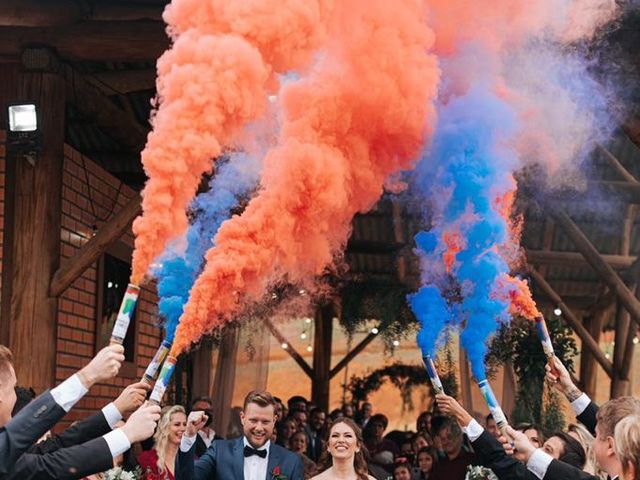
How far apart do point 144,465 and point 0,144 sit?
4.50 m

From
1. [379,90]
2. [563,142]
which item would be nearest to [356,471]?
[379,90]

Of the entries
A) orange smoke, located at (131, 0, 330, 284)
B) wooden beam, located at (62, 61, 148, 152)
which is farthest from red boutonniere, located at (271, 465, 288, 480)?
wooden beam, located at (62, 61, 148, 152)

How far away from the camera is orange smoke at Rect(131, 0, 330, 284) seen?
6.61 m

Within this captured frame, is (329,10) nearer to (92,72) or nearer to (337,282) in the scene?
(92,72)

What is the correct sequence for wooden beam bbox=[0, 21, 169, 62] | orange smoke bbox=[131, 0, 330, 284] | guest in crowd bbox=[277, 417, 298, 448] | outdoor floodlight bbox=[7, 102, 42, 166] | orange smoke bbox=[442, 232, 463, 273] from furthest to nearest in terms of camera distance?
guest in crowd bbox=[277, 417, 298, 448] < wooden beam bbox=[0, 21, 169, 62] < outdoor floodlight bbox=[7, 102, 42, 166] < orange smoke bbox=[442, 232, 463, 273] < orange smoke bbox=[131, 0, 330, 284]

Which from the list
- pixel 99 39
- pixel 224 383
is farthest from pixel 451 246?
pixel 224 383

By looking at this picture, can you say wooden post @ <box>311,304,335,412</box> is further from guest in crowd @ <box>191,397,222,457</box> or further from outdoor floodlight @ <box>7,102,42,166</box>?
outdoor floodlight @ <box>7,102,42,166</box>

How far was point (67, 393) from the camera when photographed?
480 centimetres

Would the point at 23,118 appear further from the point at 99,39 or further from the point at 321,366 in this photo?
the point at 321,366

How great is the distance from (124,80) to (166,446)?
14.8 ft

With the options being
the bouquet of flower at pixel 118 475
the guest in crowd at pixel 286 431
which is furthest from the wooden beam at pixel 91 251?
the guest in crowd at pixel 286 431

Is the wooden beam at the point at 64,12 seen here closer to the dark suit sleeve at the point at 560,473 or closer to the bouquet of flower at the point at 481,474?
the bouquet of flower at the point at 481,474

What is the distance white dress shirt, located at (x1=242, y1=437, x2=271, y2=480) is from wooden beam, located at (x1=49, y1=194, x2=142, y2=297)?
10.1ft

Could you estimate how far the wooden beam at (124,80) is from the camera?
11453 millimetres
